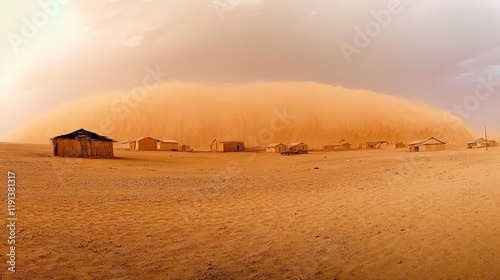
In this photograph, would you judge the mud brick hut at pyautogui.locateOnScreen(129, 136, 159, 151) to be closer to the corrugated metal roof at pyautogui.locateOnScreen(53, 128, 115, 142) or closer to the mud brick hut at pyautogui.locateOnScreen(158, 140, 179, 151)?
the mud brick hut at pyautogui.locateOnScreen(158, 140, 179, 151)

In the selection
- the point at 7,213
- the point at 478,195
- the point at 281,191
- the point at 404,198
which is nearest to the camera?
the point at 7,213

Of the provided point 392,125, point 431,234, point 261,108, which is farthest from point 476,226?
point 392,125

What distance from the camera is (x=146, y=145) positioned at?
66750 millimetres

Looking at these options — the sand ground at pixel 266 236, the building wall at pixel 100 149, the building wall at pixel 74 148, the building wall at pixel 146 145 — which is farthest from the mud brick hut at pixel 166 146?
the sand ground at pixel 266 236

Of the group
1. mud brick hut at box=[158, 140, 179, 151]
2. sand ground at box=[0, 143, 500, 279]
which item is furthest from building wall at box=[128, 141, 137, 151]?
sand ground at box=[0, 143, 500, 279]

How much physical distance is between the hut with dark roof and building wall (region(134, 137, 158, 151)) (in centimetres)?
2874

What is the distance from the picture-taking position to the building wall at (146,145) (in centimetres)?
6574

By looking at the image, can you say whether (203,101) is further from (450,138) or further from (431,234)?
(431,234)

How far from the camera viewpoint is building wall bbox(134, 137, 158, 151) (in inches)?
2588

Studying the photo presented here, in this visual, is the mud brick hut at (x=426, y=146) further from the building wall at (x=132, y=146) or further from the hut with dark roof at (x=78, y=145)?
the building wall at (x=132, y=146)

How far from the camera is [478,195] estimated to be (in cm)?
1041

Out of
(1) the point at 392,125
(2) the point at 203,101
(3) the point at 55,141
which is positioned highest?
(2) the point at 203,101

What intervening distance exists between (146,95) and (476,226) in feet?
509

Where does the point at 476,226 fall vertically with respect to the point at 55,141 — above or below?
below
